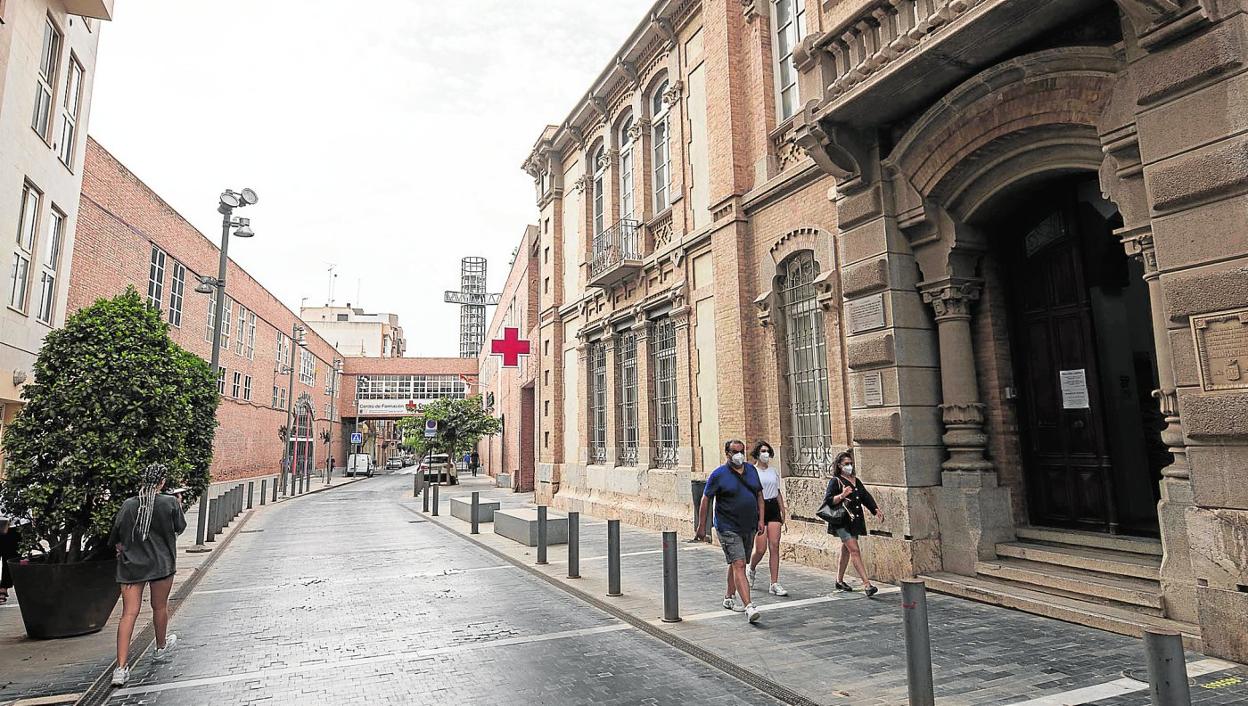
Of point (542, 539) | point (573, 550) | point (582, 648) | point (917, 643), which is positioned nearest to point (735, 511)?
point (582, 648)

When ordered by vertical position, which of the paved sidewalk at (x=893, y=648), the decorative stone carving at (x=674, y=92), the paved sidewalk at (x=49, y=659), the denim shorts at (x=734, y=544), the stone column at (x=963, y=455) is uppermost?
Answer: the decorative stone carving at (x=674, y=92)

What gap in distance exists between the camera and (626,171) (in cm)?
1825

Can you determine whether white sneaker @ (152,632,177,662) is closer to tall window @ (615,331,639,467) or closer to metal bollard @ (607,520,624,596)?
metal bollard @ (607,520,624,596)

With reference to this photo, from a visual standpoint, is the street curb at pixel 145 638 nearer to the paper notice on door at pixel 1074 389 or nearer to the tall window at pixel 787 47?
the paper notice on door at pixel 1074 389

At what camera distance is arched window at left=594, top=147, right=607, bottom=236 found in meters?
19.3

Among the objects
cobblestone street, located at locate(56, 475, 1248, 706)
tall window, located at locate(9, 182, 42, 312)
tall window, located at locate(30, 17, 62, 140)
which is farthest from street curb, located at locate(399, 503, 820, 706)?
tall window, located at locate(30, 17, 62, 140)

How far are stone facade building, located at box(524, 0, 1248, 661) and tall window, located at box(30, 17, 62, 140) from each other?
11965 millimetres

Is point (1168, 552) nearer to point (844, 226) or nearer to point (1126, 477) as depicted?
point (1126, 477)

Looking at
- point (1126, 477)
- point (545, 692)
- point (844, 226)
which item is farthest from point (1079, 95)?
point (545, 692)

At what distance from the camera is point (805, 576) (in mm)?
9328

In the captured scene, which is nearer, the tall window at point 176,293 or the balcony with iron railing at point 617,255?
the balcony with iron railing at point 617,255

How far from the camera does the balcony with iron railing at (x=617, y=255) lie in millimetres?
16391

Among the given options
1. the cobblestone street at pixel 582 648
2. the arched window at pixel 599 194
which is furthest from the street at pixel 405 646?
the arched window at pixel 599 194

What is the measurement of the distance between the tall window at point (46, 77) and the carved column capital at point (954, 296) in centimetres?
1502
